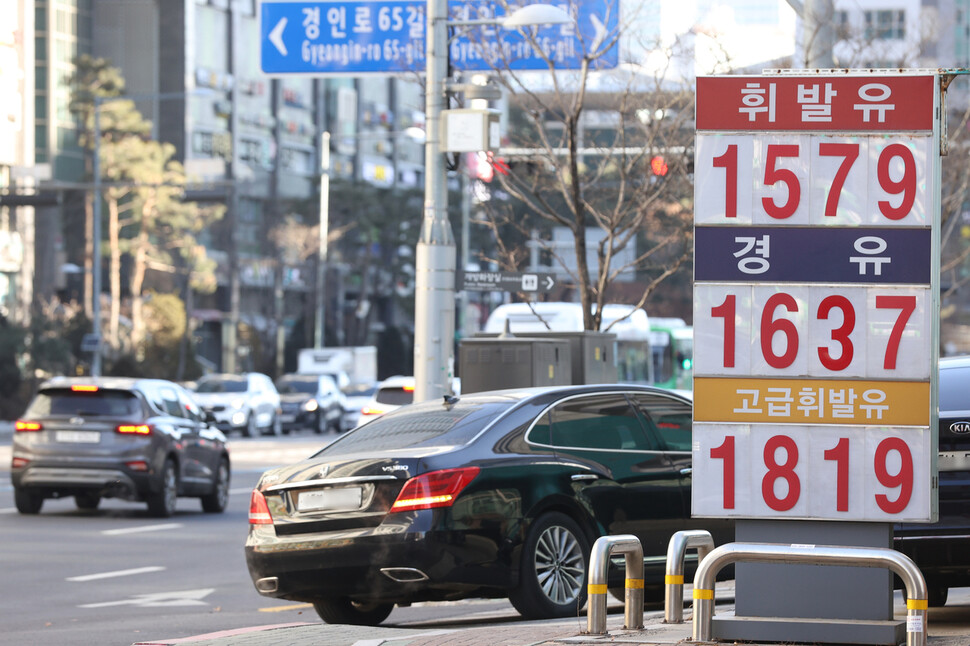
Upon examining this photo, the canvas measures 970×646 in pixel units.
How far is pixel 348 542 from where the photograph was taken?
9.86m

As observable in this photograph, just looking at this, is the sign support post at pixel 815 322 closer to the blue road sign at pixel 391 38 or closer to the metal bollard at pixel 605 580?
the metal bollard at pixel 605 580

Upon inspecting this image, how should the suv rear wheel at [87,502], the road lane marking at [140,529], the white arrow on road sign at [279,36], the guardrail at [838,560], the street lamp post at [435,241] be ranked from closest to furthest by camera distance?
the guardrail at [838,560], the street lamp post at [435,241], the road lane marking at [140,529], the white arrow on road sign at [279,36], the suv rear wheel at [87,502]

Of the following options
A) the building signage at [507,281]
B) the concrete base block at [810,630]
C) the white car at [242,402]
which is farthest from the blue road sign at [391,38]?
the white car at [242,402]

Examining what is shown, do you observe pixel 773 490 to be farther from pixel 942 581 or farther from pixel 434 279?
pixel 434 279

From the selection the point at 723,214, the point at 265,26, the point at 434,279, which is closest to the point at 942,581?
the point at 723,214

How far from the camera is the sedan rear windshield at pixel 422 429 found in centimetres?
1032

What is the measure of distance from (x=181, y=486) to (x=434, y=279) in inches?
248

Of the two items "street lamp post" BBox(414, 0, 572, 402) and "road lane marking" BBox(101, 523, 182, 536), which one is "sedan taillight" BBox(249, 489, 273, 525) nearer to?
"street lamp post" BBox(414, 0, 572, 402)

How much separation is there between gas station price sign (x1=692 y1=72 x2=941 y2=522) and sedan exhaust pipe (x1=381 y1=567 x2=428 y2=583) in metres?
2.71

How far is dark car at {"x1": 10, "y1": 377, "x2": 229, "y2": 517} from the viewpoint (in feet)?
63.3

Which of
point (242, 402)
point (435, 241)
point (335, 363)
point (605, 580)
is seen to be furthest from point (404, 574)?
point (335, 363)

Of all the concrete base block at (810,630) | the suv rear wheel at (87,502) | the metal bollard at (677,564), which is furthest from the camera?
the suv rear wheel at (87,502)

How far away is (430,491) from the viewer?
385 inches

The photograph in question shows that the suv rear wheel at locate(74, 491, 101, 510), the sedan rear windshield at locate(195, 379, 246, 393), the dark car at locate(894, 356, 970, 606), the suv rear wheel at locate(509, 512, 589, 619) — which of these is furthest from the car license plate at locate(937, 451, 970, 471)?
the sedan rear windshield at locate(195, 379, 246, 393)
